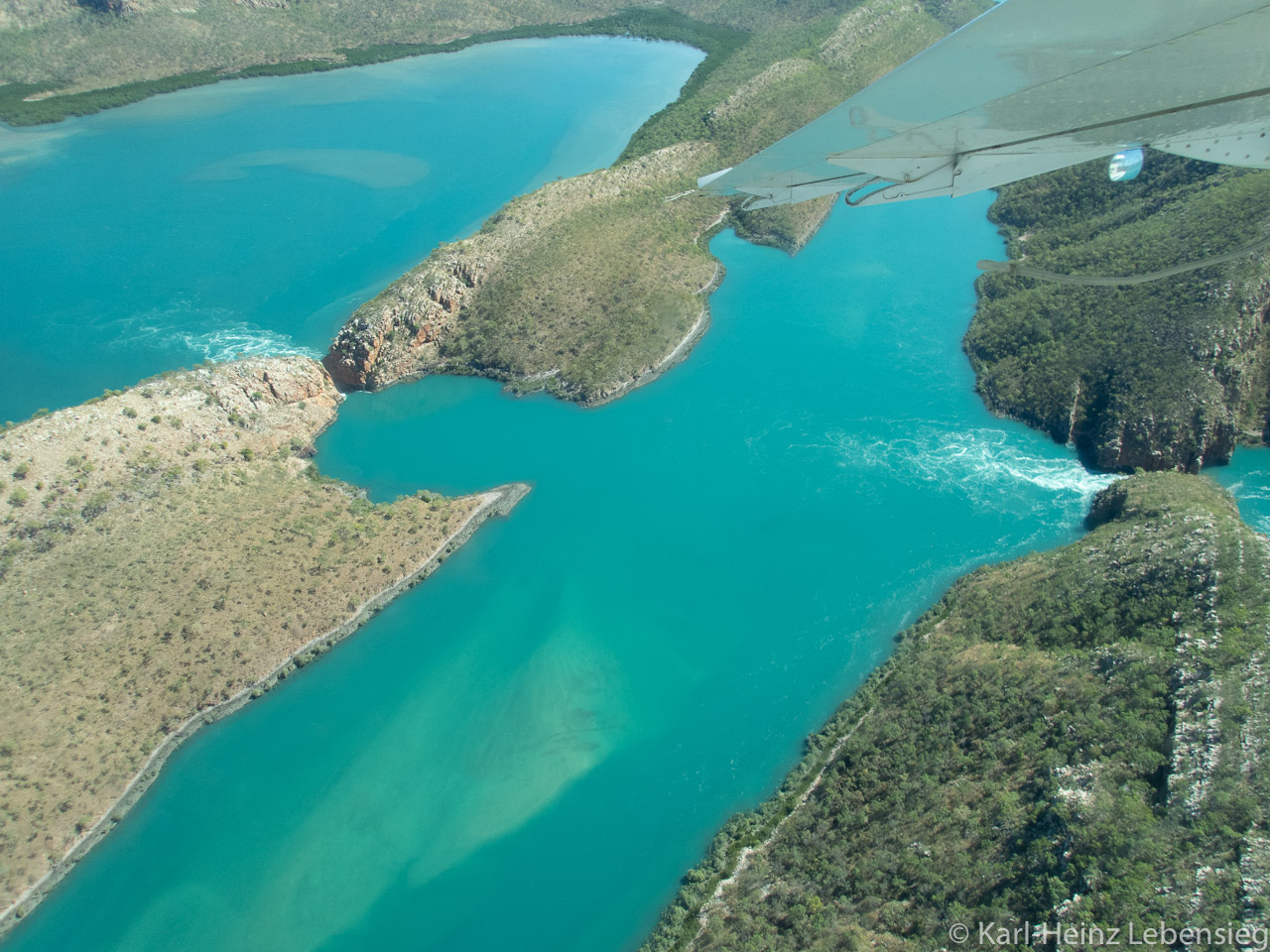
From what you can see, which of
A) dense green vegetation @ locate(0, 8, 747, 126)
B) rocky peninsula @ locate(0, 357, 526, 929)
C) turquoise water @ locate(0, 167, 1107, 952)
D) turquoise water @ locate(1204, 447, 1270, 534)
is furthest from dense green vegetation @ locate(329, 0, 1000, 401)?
turquoise water @ locate(1204, 447, 1270, 534)

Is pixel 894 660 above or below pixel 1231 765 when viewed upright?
below

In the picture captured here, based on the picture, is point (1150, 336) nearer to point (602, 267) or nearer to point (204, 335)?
point (602, 267)

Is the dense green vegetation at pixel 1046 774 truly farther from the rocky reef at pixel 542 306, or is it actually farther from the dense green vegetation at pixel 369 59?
the dense green vegetation at pixel 369 59

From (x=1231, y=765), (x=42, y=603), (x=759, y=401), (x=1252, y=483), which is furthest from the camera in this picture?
(x=759, y=401)

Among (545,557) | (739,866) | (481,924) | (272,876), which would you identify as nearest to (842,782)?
(739,866)

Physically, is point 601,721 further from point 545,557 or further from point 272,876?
point 272,876

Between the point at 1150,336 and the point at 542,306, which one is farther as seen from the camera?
the point at 542,306

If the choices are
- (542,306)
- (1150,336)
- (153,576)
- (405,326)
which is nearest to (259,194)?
(405,326)
